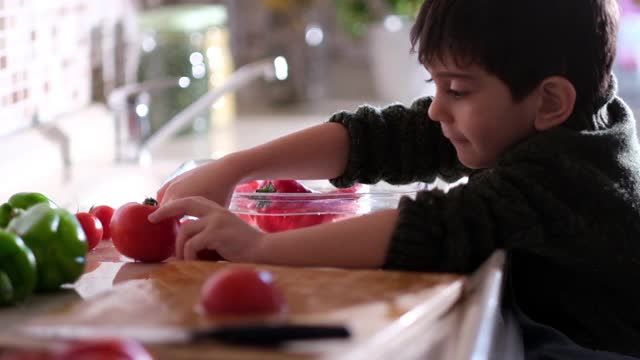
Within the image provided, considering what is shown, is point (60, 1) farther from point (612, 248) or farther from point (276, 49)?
point (612, 248)

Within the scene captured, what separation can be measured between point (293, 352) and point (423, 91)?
73.2 inches

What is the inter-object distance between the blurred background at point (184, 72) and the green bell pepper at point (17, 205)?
602 millimetres

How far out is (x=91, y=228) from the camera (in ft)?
3.37

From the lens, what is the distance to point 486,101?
3.27 feet

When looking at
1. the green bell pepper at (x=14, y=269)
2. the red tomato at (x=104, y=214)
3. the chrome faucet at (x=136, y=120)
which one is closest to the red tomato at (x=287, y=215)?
the red tomato at (x=104, y=214)

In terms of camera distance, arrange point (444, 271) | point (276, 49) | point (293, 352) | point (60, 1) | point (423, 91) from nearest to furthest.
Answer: point (293, 352), point (444, 271), point (60, 1), point (423, 91), point (276, 49)

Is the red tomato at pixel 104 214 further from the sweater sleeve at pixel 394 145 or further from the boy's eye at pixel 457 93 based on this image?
the boy's eye at pixel 457 93

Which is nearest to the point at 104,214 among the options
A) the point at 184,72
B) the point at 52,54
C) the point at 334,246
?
the point at 334,246

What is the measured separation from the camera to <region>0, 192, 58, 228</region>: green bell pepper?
0.89m

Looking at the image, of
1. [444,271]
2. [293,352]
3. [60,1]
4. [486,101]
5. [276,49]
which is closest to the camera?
[293,352]

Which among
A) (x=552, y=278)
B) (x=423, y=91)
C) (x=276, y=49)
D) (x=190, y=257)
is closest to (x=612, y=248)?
(x=552, y=278)

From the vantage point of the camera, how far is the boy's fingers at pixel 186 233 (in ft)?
3.01

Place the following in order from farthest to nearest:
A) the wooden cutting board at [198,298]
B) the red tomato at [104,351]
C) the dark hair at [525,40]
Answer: the dark hair at [525,40], the wooden cutting board at [198,298], the red tomato at [104,351]

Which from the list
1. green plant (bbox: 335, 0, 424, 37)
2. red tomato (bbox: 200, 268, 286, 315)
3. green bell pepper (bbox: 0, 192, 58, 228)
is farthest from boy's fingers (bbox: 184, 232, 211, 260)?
green plant (bbox: 335, 0, 424, 37)
